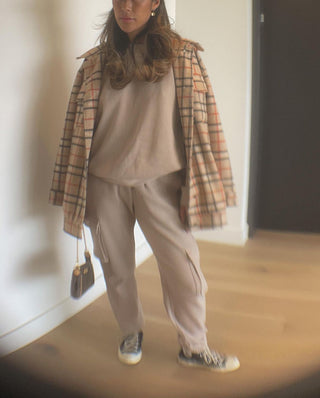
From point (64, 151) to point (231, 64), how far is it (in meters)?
0.37

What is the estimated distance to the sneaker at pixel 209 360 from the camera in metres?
0.66

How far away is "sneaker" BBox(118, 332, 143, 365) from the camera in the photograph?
0.69m

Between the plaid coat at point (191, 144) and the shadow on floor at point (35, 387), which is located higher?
the plaid coat at point (191, 144)

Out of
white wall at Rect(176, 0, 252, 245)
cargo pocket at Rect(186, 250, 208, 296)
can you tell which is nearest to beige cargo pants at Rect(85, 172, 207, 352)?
cargo pocket at Rect(186, 250, 208, 296)

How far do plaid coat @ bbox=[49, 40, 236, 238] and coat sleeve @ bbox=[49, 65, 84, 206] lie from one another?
0.03 meters

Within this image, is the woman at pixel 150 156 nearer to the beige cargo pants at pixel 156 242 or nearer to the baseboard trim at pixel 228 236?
the beige cargo pants at pixel 156 242

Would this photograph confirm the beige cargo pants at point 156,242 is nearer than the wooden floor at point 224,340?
No

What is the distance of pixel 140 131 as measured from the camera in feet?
1.92

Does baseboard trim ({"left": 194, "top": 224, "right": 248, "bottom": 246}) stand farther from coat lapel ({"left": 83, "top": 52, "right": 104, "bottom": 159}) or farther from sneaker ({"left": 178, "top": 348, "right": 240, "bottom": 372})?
coat lapel ({"left": 83, "top": 52, "right": 104, "bottom": 159})

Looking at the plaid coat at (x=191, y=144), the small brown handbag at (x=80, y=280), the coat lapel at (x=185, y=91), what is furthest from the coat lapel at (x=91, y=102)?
the small brown handbag at (x=80, y=280)

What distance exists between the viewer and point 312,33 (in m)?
0.41

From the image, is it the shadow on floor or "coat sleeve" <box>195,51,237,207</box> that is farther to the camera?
"coat sleeve" <box>195,51,237,207</box>

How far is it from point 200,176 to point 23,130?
0.38 m

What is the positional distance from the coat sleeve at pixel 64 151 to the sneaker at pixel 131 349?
0.32 metres
